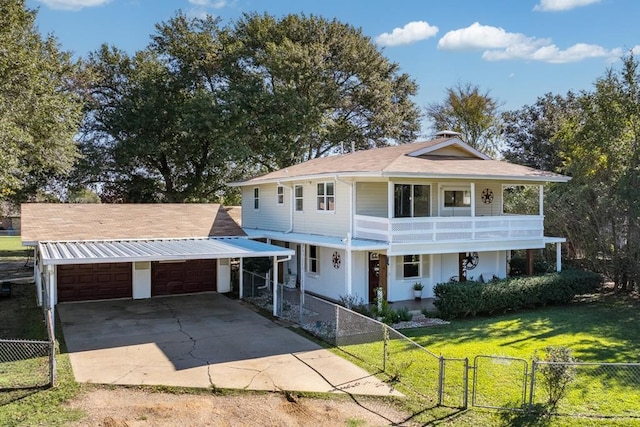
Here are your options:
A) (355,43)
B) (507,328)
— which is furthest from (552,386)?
(355,43)

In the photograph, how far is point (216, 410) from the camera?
8461 mm

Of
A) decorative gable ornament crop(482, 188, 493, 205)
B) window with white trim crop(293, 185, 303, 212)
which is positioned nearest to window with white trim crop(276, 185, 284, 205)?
window with white trim crop(293, 185, 303, 212)

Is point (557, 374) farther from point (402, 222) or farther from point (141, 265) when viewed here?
point (141, 265)

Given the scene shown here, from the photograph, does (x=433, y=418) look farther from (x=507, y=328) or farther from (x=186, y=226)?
(x=186, y=226)

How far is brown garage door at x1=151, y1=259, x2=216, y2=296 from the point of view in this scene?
1925 cm

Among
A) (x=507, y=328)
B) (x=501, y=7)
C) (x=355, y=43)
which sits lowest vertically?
(x=507, y=328)

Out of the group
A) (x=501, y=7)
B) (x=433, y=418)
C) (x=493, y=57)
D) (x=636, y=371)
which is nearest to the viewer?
(x=433, y=418)

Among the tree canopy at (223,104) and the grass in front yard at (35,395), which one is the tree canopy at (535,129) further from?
the grass in front yard at (35,395)

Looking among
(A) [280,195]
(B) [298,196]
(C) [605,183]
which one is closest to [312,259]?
(B) [298,196]

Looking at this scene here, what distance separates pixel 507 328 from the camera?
47.6 ft

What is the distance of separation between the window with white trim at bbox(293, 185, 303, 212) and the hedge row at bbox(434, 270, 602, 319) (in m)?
7.67

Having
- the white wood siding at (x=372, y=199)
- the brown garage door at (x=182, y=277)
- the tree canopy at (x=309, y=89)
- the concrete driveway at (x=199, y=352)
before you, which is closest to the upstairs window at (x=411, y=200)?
the white wood siding at (x=372, y=199)

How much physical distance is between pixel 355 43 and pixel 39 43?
70.1ft

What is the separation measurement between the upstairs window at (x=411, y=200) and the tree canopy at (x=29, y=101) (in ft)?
46.1
